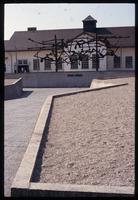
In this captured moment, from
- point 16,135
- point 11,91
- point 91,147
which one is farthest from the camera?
point 11,91

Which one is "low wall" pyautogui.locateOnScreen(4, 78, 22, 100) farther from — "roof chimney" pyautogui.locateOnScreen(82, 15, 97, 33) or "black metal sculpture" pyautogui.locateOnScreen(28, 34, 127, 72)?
"black metal sculpture" pyautogui.locateOnScreen(28, 34, 127, 72)

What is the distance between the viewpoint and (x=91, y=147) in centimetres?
783

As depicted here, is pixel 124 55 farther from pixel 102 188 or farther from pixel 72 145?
pixel 102 188

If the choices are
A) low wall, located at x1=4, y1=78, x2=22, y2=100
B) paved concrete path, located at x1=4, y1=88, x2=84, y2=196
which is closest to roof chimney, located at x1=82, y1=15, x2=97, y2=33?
paved concrete path, located at x1=4, y1=88, x2=84, y2=196

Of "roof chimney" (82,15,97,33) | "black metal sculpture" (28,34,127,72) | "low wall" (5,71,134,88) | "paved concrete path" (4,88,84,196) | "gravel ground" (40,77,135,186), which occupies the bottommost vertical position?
"paved concrete path" (4,88,84,196)

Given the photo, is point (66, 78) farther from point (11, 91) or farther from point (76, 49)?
point (76, 49)

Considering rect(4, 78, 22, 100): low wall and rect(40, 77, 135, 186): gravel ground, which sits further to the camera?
rect(4, 78, 22, 100): low wall

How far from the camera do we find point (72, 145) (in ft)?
26.9

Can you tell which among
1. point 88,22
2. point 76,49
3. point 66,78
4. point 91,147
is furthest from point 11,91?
point 76,49

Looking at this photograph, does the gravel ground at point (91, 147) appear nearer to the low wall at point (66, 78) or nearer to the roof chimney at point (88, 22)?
the roof chimney at point (88, 22)

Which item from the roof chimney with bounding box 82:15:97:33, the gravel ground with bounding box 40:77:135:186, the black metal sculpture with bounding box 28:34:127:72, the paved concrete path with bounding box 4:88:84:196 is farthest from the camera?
the paved concrete path with bounding box 4:88:84:196

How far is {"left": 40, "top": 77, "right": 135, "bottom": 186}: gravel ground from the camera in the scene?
6.06m

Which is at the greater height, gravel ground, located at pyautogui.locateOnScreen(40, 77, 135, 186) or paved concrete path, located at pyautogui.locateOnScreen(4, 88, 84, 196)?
gravel ground, located at pyautogui.locateOnScreen(40, 77, 135, 186)

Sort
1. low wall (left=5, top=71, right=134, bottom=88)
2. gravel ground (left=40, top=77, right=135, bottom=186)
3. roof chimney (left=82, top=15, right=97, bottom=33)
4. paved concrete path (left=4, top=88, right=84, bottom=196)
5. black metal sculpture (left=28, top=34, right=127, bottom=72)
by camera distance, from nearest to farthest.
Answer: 1. black metal sculpture (left=28, top=34, right=127, bottom=72)
2. roof chimney (left=82, top=15, right=97, bottom=33)
3. gravel ground (left=40, top=77, right=135, bottom=186)
4. paved concrete path (left=4, top=88, right=84, bottom=196)
5. low wall (left=5, top=71, right=134, bottom=88)
